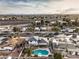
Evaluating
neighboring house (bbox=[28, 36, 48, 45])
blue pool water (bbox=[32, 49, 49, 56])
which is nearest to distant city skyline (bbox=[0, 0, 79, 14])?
neighboring house (bbox=[28, 36, 48, 45])

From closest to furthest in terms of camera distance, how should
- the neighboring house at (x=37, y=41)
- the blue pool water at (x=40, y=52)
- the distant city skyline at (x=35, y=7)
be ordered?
the blue pool water at (x=40, y=52), the neighboring house at (x=37, y=41), the distant city skyline at (x=35, y=7)

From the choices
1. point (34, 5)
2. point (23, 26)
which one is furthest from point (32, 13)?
point (23, 26)

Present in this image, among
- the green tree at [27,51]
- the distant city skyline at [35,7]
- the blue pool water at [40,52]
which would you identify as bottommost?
the blue pool water at [40,52]

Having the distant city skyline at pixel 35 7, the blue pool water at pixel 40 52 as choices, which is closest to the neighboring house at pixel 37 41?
the blue pool water at pixel 40 52

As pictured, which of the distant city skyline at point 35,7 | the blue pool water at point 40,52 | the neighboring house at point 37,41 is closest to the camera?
the blue pool water at point 40,52

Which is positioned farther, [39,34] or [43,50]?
[39,34]

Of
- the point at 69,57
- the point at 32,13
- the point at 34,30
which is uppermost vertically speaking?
the point at 32,13

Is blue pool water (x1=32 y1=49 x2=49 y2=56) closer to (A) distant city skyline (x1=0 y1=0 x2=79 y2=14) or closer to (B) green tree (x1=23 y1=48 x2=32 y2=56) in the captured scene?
(B) green tree (x1=23 y1=48 x2=32 y2=56)

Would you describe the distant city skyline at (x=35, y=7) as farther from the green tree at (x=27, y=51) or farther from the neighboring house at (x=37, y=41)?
the green tree at (x=27, y=51)

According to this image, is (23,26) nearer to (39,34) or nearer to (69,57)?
(39,34)
